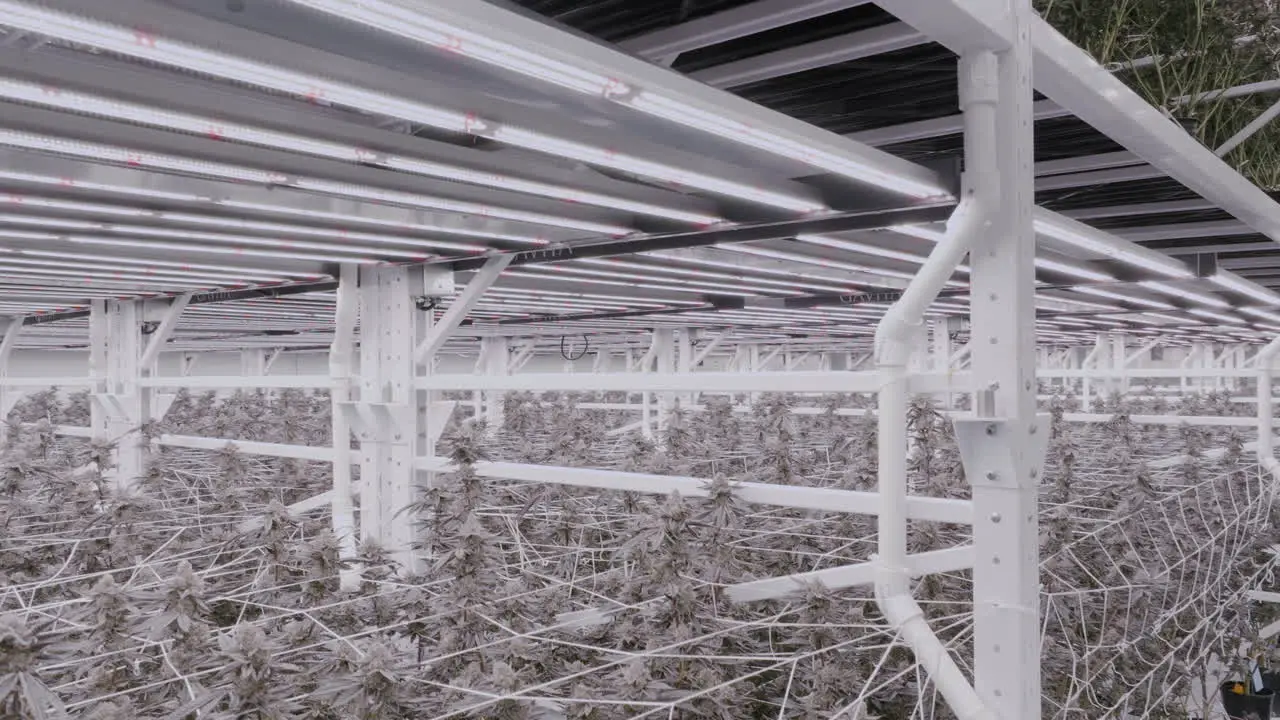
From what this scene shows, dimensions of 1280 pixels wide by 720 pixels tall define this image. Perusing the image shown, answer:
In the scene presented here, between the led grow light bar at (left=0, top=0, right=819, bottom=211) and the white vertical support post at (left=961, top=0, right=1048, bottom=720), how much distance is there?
0.32m

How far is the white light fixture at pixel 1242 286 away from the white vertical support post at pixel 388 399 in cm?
453

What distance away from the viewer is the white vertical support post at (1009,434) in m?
2.28

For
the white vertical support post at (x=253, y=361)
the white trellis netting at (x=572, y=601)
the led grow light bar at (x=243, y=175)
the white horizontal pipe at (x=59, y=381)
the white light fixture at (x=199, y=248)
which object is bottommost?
the white trellis netting at (x=572, y=601)

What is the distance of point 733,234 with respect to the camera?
3406mm

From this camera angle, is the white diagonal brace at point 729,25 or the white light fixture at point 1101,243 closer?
the white diagonal brace at point 729,25

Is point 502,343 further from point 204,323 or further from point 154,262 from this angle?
point 154,262

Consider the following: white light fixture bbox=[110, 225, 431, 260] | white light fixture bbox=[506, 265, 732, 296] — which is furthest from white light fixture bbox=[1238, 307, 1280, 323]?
white light fixture bbox=[110, 225, 431, 260]

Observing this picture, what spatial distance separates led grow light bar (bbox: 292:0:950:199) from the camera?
56.8 inches

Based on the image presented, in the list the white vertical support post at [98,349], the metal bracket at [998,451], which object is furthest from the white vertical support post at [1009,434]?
the white vertical support post at [98,349]

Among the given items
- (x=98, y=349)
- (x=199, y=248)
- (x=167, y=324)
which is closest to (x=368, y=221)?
(x=199, y=248)

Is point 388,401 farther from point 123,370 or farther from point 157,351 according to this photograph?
point 123,370

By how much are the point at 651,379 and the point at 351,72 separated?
1673mm

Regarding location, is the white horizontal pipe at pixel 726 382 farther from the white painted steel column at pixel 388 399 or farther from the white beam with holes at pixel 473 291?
the white painted steel column at pixel 388 399

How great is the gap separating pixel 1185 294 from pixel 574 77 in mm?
6482
